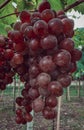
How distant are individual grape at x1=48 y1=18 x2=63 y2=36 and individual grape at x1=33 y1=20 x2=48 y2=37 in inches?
0.4

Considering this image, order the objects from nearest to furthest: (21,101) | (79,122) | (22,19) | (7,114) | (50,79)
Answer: (50,79)
(22,19)
(21,101)
(79,122)
(7,114)

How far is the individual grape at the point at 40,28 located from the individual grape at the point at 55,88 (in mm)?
111

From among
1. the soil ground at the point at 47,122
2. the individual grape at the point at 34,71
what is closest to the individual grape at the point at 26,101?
the individual grape at the point at 34,71

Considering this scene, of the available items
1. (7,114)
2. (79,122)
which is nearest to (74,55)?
(79,122)

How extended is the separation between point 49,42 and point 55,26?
4 centimetres

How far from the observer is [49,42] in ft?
2.11

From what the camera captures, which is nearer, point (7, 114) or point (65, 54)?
point (65, 54)

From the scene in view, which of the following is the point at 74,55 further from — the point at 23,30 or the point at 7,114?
the point at 7,114

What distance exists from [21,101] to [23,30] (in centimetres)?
25

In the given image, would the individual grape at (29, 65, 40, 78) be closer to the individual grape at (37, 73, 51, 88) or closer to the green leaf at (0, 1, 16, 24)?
the individual grape at (37, 73, 51, 88)

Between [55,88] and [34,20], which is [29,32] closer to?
[34,20]

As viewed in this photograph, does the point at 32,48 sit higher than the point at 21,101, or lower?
higher

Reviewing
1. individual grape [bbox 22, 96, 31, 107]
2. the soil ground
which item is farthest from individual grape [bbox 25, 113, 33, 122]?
the soil ground

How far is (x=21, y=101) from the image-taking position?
871mm
